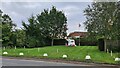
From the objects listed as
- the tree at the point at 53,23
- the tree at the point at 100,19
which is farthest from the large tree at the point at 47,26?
the tree at the point at 100,19

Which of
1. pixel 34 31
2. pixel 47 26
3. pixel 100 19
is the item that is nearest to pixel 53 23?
pixel 47 26

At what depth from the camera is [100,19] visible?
1356 inches

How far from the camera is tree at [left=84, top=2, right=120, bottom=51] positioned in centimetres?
3341

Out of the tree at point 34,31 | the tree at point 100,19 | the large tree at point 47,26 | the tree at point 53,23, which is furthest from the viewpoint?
the tree at point 53,23

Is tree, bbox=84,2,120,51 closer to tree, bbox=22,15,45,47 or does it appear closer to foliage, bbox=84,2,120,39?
foliage, bbox=84,2,120,39

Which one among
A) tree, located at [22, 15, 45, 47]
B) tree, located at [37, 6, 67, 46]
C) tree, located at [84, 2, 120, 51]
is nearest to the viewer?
tree, located at [84, 2, 120, 51]

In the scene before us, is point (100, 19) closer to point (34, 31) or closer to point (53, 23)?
point (34, 31)

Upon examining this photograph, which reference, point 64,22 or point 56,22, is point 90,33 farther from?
point 64,22

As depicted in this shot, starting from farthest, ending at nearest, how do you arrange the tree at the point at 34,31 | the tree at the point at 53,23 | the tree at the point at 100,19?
the tree at the point at 53,23 → the tree at the point at 34,31 → the tree at the point at 100,19

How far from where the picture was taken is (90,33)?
118 feet

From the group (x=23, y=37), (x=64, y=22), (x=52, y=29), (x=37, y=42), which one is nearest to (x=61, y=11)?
(x=64, y=22)

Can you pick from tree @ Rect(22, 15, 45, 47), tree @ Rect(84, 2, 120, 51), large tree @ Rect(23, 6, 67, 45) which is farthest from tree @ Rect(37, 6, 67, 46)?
tree @ Rect(84, 2, 120, 51)

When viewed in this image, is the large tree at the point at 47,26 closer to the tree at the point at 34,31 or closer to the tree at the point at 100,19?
the tree at the point at 34,31

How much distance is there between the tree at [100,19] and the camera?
33.4m
